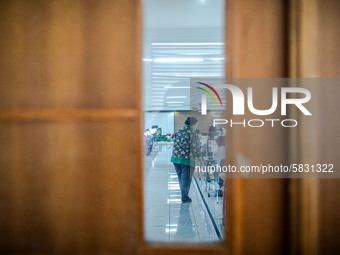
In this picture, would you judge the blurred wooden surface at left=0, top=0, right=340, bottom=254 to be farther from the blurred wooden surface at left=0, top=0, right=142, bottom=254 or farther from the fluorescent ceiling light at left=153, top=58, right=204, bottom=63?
the fluorescent ceiling light at left=153, top=58, right=204, bottom=63

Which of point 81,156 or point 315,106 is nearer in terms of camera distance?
point 315,106

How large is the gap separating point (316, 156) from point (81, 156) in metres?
1.39

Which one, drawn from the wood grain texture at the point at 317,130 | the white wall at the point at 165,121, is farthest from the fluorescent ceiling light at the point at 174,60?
the white wall at the point at 165,121

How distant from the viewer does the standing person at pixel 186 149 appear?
163 inches

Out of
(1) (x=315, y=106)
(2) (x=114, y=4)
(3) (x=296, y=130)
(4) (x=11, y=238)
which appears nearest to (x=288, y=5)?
(1) (x=315, y=106)

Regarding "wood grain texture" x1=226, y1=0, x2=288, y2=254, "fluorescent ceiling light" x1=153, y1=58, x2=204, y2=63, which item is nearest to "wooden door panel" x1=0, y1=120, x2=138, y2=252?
"wood grain texture" x1=226, y1=0, x2=288, y2=254

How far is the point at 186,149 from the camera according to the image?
165 inches

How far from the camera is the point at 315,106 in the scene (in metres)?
1.49

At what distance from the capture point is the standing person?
4.14 m

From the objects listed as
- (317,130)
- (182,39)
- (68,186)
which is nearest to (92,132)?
(68,186)

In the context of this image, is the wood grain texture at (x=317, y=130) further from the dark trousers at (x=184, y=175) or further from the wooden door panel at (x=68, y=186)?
the dark trousers at (x=184, y=175)

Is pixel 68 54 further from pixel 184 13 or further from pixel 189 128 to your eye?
pixel 184 13

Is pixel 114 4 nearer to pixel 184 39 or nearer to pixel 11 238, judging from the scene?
pixel 11 238

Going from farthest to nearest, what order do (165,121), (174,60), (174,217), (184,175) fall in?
(165,121) < (174,60) < (184,175) < (174,217)
